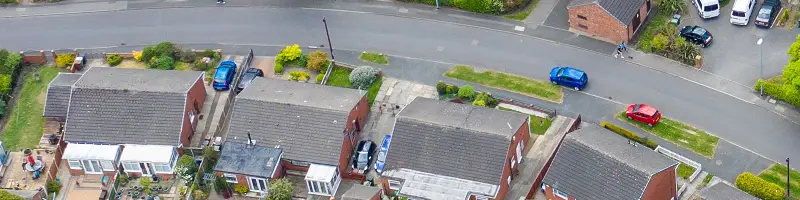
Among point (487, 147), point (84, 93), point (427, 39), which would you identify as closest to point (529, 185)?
point (487, 147)

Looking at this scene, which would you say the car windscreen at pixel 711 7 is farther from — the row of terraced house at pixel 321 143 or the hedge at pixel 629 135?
the row of terraced house at pixel 321 143

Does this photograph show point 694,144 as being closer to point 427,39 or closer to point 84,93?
point 427,39

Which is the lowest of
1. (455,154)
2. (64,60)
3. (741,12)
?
(64,60)

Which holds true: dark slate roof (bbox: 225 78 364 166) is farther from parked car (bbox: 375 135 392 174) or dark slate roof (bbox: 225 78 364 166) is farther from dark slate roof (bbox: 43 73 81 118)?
dark slate roof (bbox: 43 73 81 118)

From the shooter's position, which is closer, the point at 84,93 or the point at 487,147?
the point at 487,147

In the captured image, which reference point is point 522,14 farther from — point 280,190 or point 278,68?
Answer: point 280,190

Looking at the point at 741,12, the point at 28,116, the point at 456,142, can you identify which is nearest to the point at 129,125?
the point at 28,116
